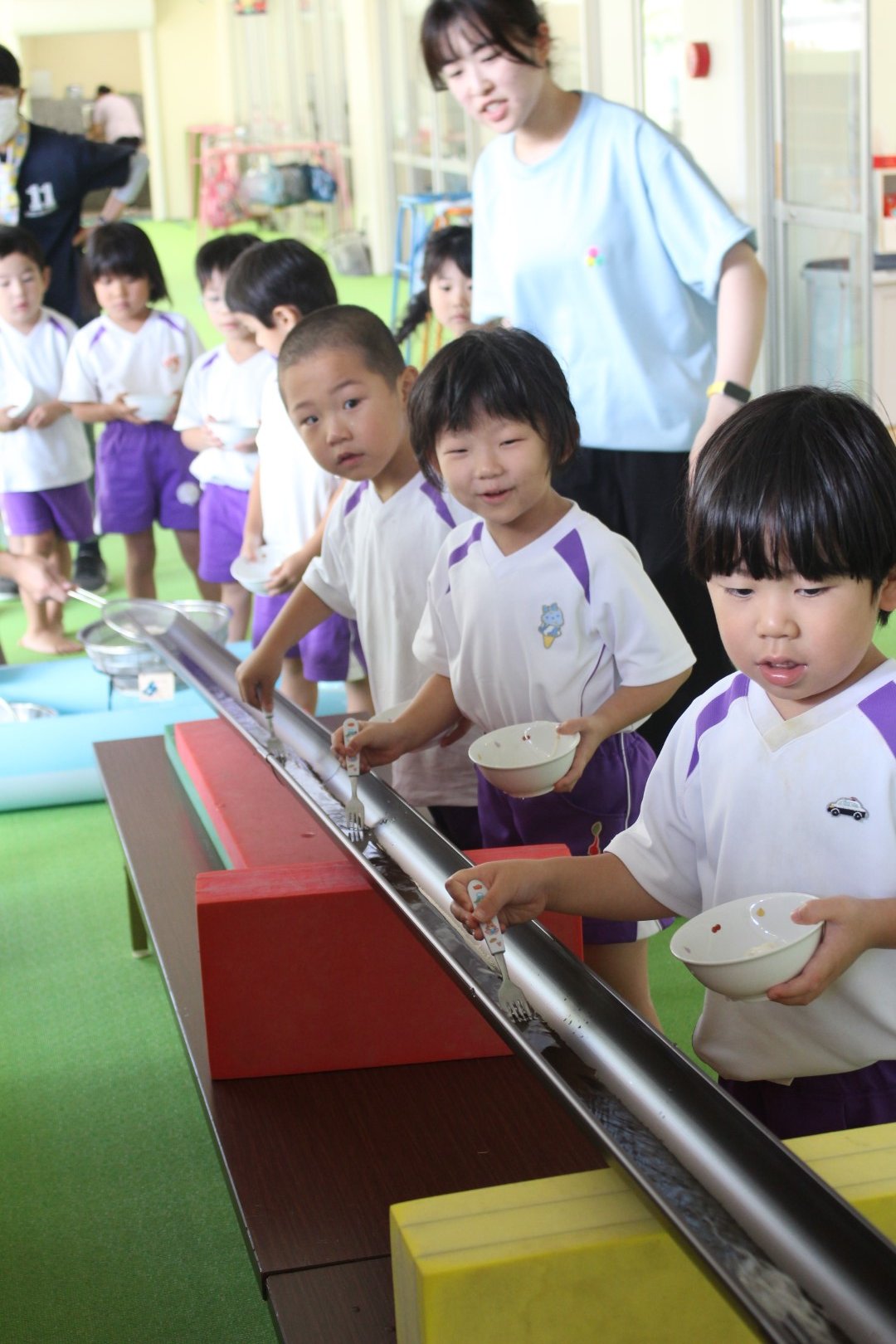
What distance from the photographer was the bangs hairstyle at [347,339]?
2.24 meters

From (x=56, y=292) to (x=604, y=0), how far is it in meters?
3.03

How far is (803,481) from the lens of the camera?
1138 mm

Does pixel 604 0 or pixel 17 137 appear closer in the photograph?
pixel 17 137

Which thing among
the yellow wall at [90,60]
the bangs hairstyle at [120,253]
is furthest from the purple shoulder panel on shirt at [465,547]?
the yellow wall at [90,60]

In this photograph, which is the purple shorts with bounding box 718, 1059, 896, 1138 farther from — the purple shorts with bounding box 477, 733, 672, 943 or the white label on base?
the white label on base

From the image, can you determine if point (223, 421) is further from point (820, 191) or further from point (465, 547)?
point (820, 191)

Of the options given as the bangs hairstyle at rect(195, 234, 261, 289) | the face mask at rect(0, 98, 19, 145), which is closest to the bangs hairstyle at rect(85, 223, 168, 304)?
the bangs hairstyle at rect(195, 234, 261, 289)

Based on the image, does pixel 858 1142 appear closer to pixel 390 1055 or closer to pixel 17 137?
pixel 390 1055

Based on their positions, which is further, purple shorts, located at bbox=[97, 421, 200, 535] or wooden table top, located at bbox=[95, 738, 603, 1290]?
purple shorts, located at bbox=[97, 421, 200, 535]

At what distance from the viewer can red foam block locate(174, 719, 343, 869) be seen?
1.79 m

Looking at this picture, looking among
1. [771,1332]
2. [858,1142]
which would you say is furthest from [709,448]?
[771,1332]

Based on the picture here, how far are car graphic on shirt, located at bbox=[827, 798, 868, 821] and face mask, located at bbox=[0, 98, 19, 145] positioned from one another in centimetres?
433

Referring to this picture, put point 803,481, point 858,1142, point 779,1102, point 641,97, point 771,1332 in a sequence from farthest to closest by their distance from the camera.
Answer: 1. point 641,97
2. point 779,1102
3. point 803,481
4. point 858,1142
5. point 771,1332

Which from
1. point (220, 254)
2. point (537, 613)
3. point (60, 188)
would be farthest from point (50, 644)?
point (537, 613)
